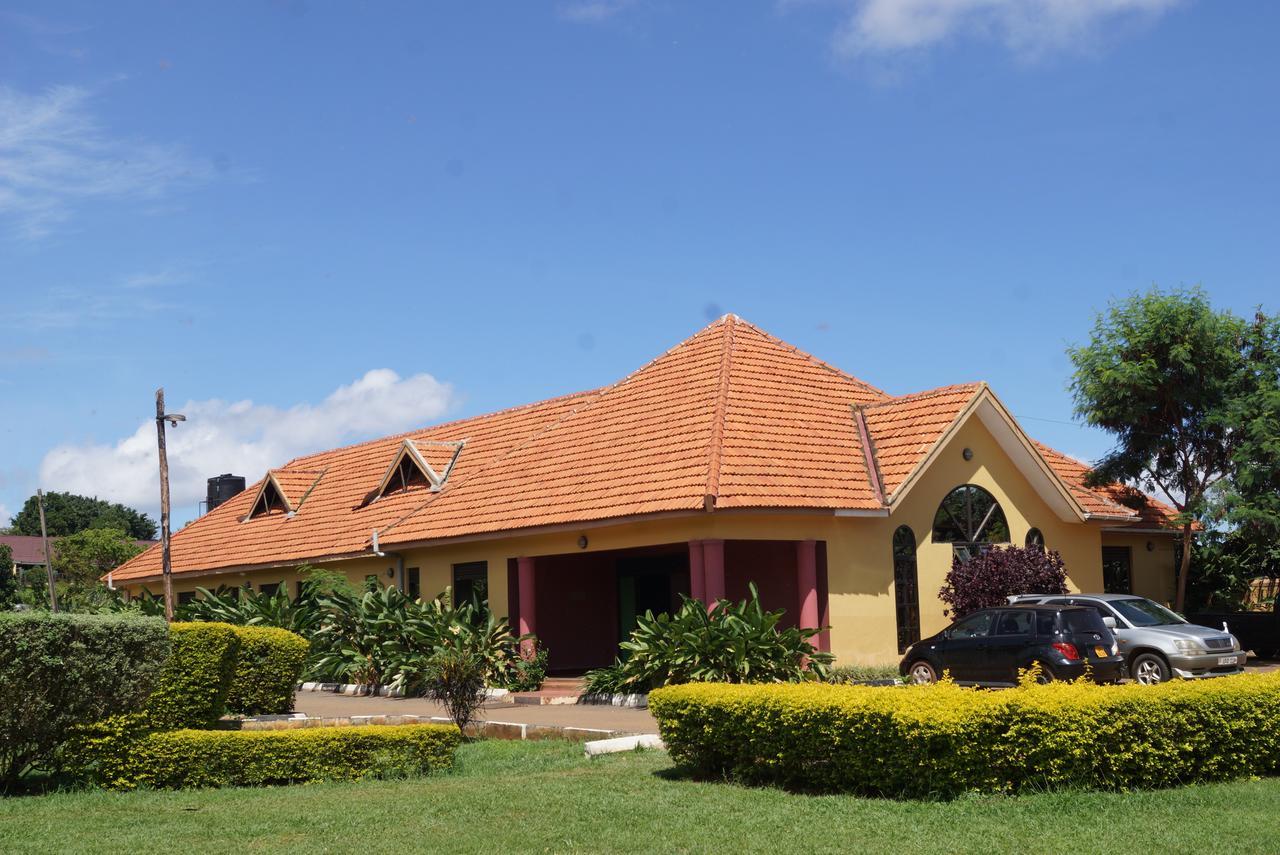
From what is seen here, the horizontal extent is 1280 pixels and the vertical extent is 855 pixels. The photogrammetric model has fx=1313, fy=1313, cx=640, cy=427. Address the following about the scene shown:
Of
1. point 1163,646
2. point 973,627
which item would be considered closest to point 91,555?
point 973,627

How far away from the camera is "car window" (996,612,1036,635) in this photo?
1862cm

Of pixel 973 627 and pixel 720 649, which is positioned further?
pixel 973 627

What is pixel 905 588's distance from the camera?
76.6 ft

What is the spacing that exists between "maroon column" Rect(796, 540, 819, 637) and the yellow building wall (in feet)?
0.72

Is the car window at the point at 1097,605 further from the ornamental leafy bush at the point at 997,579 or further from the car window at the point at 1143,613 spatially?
the ornamental leafy bush at the point at 997,579

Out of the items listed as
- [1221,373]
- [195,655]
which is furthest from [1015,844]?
[1221,373]

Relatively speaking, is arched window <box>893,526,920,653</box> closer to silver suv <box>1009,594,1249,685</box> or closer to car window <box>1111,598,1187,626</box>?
silver suv <box>1009,594,1249,685</box>

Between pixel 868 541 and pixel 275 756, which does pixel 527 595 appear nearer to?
pixel 868 541

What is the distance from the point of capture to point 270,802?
11.7 meters

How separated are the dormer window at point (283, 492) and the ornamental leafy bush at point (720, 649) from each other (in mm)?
16773

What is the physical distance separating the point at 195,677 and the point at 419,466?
16.3 m

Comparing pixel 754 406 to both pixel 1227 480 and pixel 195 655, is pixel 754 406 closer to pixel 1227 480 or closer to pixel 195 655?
pixel 1227 480

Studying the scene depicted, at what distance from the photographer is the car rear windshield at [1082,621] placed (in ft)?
60.2

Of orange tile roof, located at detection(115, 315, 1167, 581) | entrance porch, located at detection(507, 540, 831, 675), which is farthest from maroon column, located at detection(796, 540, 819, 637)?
orange tile roof, located at detection(115, 315, 1167, 581)
